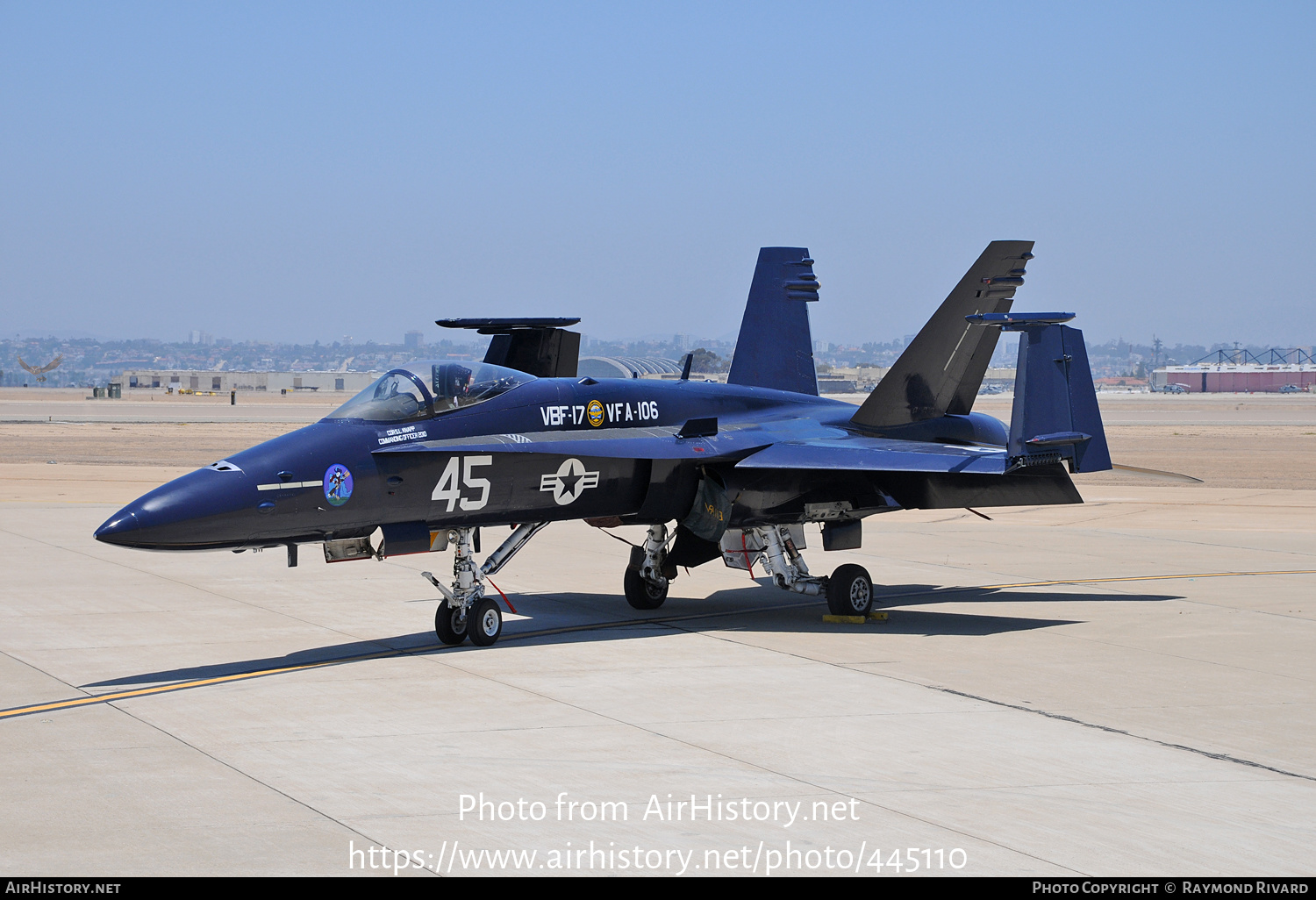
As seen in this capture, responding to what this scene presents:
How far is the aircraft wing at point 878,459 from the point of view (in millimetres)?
14273

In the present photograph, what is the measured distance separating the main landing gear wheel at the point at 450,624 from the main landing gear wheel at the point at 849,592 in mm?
4491

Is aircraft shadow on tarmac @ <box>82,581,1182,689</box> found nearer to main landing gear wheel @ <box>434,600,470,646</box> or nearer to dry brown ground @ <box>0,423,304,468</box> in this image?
main landing gear wheel @ <box>434,600,470,646</box>

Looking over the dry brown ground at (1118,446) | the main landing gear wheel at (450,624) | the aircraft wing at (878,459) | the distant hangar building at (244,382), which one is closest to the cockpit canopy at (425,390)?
the main landing gear wheel at (450,624)

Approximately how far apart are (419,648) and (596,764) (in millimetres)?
4834

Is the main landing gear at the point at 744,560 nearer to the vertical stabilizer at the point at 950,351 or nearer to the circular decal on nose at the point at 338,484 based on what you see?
the vertical stabilizer at the point at 950,351

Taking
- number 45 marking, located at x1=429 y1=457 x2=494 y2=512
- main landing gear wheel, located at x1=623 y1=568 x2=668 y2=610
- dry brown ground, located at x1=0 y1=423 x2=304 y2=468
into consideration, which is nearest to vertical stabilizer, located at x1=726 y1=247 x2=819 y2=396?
main landing gear wheel, located at x1=623 y1=568 x2=668 y2=610

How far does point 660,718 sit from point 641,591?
586 cm

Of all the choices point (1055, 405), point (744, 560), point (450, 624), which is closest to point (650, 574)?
point (744, 560)

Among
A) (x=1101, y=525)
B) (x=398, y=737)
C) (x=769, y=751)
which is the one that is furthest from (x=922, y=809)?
(x=1101, y=525)

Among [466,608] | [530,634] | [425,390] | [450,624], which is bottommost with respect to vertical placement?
[530,634]

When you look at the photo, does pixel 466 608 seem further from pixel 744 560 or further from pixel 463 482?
pixel 744 560

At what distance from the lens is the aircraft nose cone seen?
1056cm

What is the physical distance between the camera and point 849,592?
15.2 metres

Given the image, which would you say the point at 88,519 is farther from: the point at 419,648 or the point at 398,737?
the point at 398,737
